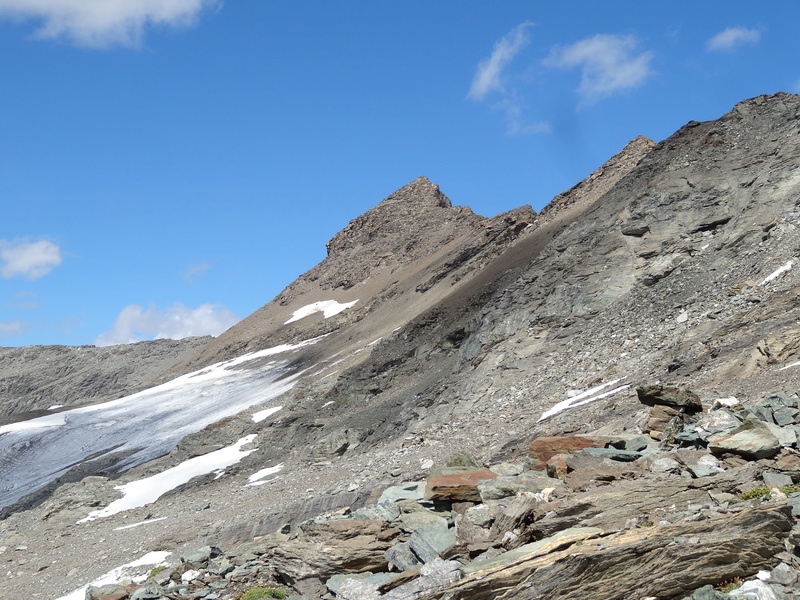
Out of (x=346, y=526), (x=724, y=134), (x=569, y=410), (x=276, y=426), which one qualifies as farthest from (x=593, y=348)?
(x=276, y=426)

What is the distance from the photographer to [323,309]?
102688 mm

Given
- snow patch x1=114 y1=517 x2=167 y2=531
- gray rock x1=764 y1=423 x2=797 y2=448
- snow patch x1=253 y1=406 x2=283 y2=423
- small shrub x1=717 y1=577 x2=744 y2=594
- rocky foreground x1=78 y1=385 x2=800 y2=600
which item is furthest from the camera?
snow patch x1=253 y1=406 x2=283 y2=423

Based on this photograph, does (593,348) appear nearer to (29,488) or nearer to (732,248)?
(732,248)

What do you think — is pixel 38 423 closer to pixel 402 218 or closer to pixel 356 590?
pixel 402 218

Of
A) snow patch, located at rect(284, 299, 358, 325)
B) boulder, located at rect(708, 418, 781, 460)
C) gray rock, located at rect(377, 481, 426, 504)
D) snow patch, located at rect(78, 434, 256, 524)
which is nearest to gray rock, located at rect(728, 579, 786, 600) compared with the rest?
boulder, located at rect(708, 418, 781, 460)

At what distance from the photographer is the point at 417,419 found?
34906mm

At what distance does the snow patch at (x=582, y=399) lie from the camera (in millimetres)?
25656

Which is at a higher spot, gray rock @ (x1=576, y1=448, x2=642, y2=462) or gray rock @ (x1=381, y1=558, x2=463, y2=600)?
gray rock @ (x1=576, y1=448, x2=642, y2=462)

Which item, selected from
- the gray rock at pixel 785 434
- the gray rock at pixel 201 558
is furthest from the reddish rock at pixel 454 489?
the gray rock at pixel 201 558

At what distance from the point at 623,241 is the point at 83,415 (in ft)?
215

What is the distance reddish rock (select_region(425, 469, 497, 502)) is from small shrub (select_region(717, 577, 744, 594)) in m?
5.50

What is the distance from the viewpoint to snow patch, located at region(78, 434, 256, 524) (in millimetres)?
42094

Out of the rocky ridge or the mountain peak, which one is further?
the rocky ridge

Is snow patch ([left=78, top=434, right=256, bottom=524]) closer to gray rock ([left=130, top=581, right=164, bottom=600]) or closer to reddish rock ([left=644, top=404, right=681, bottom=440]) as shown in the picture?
gray rock ([left=130, top=581, right=164, bottom=600])
